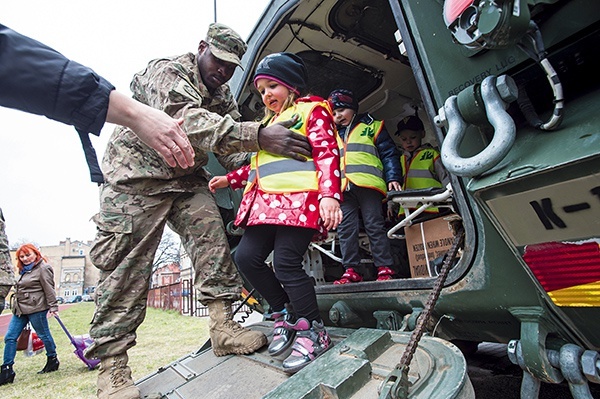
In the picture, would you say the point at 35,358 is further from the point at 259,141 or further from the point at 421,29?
the point at 421,29

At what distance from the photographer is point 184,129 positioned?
1702 millimetres

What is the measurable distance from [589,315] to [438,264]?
2.43 ft

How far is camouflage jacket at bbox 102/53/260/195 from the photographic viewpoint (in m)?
1.70

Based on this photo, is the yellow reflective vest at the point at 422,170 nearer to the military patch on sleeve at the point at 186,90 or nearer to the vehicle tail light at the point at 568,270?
the military patch on sleeve at the point at 186,90

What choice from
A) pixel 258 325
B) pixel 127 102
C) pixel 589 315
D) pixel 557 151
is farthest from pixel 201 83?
pixel 589 315

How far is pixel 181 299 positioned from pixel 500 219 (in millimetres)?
14579

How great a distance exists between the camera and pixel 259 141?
1698 millimetres

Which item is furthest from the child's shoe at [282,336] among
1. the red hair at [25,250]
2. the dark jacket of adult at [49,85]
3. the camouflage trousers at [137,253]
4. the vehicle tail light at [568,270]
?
the red hair at [25,250]

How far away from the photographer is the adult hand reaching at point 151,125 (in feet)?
3.59

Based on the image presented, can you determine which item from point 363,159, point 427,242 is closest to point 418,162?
point 363,159

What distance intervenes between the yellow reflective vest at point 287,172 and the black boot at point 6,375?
168 inches

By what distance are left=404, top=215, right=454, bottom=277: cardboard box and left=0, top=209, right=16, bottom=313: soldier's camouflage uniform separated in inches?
145

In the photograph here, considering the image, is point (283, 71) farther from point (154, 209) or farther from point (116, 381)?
point (116, 381)

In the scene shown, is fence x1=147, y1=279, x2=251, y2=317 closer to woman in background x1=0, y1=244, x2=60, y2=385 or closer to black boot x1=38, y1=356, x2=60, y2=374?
woman in background x1=0, y1=244, x2=60, y2=385
